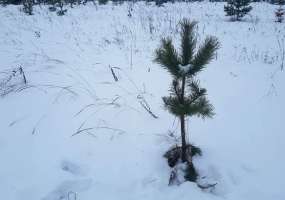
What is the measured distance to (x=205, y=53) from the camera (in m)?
2.37

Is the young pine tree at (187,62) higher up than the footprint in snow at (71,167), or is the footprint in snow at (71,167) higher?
the young pine tree at (187,62)

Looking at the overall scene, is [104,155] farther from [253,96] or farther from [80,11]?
[80,11]

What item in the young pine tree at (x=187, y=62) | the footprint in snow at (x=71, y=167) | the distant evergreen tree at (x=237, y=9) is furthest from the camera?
the distant evergreen tree at (x=237, y=9)

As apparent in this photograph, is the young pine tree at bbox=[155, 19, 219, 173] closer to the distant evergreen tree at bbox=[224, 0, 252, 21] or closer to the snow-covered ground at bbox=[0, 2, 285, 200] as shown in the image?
the snow-covered ground at bbox=[0, 2, 285, 200]

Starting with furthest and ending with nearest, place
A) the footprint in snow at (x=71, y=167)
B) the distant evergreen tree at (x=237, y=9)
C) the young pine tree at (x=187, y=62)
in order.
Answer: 1. the distant evergreen tree at (x=237, y=9)
2. the footprint in snow at (x=71, y=167)
3. the young pine tree at (x=187, y=62)

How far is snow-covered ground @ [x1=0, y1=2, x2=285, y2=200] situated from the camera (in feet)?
8.82

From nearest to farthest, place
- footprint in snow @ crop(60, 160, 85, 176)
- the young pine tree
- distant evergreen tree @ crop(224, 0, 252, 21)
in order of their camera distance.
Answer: the young pine tree, footprint in snow @ crop(60, 160, 85, 176), distant evergreen tree @ crop(224, 0, 252, 21)

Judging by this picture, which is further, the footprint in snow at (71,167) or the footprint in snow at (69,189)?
the footprint in snow at (71,167)

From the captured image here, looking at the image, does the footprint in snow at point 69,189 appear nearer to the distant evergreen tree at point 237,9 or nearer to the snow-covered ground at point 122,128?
the snow-covered ground at point 122,128

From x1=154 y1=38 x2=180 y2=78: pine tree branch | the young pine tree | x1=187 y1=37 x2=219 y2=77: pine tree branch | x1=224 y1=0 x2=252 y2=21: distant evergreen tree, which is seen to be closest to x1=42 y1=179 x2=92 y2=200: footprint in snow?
the young pine tree

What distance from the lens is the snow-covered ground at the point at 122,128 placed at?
8.82 ft

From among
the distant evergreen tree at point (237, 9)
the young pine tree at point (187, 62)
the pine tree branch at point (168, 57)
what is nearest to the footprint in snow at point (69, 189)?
the young pine tree at point (187, 62)

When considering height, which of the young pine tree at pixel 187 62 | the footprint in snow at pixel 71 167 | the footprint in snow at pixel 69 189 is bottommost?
the footprint in snow at pixel 69 189

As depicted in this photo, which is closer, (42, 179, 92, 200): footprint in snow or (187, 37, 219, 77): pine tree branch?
(187, 37, 219, 77): pine tree branch
